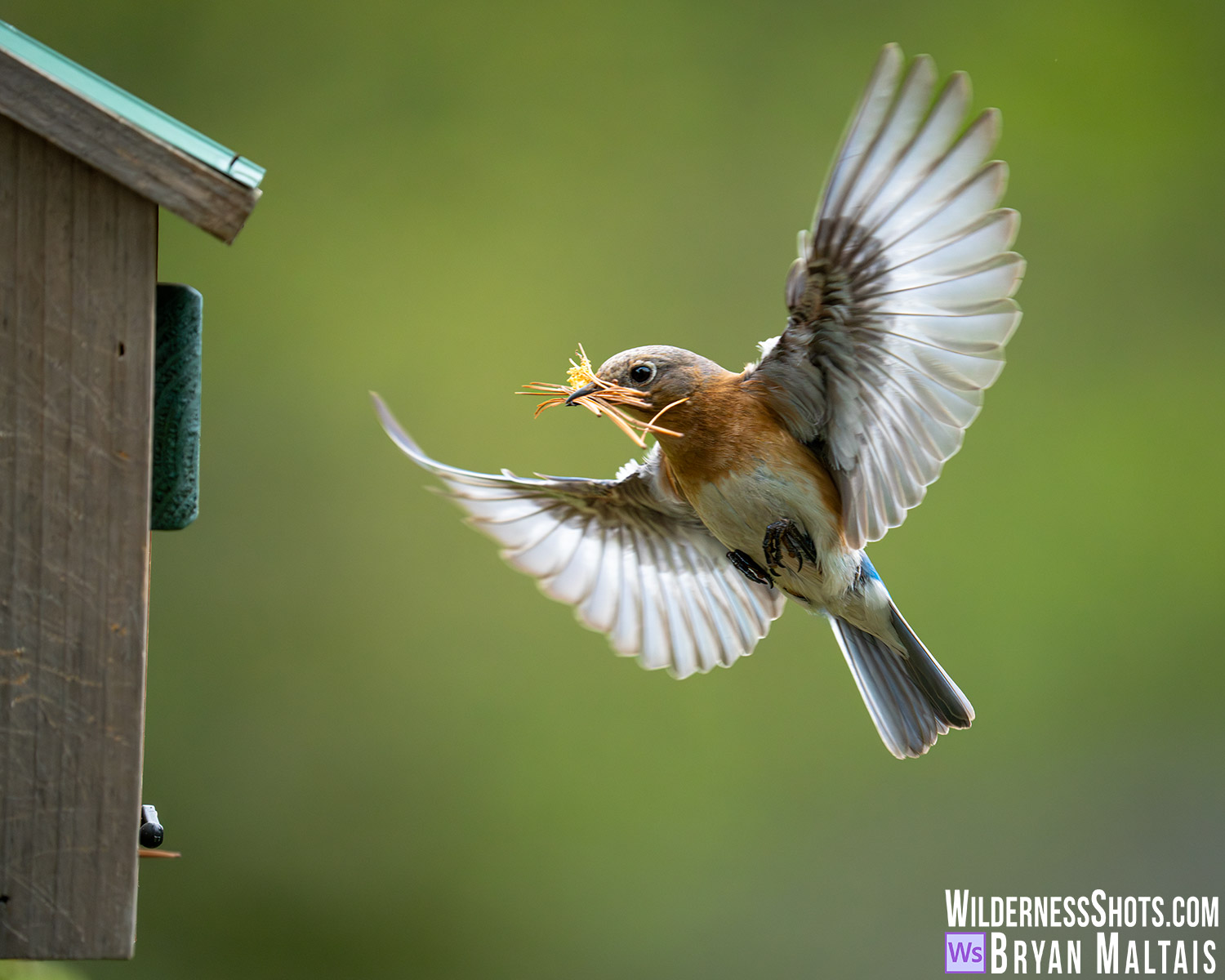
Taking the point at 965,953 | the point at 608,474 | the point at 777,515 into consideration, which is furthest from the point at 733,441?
the point at 965,953

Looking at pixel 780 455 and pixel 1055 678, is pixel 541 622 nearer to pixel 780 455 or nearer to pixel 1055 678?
pixel 1055 678

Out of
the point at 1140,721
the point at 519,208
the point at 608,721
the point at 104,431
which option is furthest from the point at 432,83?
the point at 1140,721

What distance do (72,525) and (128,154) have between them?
1.05 ft

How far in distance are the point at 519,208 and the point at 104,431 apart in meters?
2.21

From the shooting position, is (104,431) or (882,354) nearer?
(104,431)

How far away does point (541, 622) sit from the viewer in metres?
3.01

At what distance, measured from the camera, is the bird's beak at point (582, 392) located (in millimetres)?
1266

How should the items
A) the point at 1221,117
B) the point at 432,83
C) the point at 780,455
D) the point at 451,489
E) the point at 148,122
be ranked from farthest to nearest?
the point at 1221,117
the point at 432,83
the point at 451,489
the point at 780,455
the point at 148,122

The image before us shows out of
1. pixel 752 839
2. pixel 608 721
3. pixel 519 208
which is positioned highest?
pixel 519 208

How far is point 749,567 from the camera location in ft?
4.83

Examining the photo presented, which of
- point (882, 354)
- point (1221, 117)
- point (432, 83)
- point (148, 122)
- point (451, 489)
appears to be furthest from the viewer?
point (1221, 117)

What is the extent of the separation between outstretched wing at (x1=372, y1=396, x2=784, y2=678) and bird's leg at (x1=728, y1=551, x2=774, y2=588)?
10.0 inches

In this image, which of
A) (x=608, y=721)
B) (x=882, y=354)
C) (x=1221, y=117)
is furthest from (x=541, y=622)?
(x=1221, y=117)

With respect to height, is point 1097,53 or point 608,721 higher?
point 1097,53
